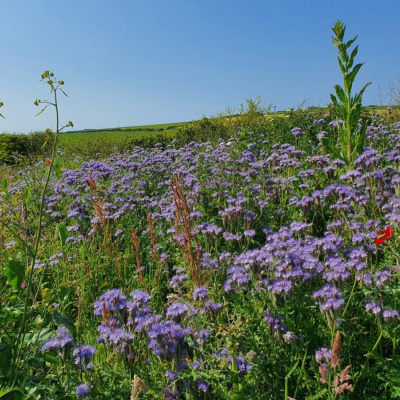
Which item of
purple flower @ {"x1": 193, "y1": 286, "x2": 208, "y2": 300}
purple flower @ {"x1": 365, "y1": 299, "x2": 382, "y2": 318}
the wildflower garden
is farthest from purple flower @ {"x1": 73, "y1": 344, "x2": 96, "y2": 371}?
purple flower @ {"x1": 365, "y1": 299, "x2": 382, "y2": 318}

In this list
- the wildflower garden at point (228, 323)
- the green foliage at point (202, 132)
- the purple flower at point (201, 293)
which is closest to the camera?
the wildflower garden at point (228, 323)

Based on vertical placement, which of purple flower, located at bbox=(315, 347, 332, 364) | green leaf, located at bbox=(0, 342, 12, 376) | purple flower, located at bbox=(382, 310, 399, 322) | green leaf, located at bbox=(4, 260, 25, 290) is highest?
green leaf, located at bbox=(4, 260, 25, 290)

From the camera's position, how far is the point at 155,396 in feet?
7.52

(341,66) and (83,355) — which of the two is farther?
(341,66)

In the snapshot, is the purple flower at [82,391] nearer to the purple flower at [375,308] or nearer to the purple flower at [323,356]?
the purple flower at [323,356]

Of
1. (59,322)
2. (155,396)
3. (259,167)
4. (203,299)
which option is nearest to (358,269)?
(203,299)

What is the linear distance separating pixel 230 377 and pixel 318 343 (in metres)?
0.81

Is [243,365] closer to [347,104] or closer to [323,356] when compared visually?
[323,356]

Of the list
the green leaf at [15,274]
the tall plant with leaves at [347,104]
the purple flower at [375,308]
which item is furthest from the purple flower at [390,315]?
the tall plant with leaves at [347,104]

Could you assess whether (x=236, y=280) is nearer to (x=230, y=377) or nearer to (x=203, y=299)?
(x=203, y=299)

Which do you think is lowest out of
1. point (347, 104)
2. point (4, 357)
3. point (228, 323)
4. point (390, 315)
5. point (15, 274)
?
point (228, 323)

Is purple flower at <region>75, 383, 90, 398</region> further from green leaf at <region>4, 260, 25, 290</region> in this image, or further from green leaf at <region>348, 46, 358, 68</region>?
green leaf at <region>348, 46, 358, 68</region>

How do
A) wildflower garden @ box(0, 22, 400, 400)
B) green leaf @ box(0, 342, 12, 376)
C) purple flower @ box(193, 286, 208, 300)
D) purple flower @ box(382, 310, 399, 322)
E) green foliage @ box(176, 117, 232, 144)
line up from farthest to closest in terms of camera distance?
green foliage @ box(176, 117, 232, 144) → purple flower @ box(193, 286, 208, 300) → purple flower @ box(382, 310, 399, 322) → wildflower garden @ box(0, 22, 400, 400) → green leaf @ box(0, 342, 12, 376)

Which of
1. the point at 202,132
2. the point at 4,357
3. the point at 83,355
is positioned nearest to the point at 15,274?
the point at 4,357
